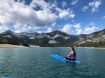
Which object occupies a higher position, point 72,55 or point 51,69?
point 72,55

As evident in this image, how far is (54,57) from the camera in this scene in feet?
198

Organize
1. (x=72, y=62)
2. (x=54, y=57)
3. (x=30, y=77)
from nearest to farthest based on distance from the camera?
(x=30, y=77), (x=72, y=62), (x=54, y=57)

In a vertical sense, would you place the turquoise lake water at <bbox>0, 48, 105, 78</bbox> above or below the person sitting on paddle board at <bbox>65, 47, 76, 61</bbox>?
below

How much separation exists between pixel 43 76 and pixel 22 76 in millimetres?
3468

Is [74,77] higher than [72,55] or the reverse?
the reverse

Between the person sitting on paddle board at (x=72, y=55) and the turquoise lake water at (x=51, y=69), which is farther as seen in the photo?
the person sitting on paddle board at (x=72, y=55)

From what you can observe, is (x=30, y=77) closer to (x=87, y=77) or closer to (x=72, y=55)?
(x=87, y=77)

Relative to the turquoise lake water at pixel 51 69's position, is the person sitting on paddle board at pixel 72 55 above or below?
above

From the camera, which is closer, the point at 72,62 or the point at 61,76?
the point at 61,76

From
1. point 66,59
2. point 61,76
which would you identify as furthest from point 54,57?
point 61,76

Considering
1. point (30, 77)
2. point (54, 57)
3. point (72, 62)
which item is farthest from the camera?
point (54, 57)

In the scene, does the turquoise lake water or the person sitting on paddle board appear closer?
the turquoise lake water

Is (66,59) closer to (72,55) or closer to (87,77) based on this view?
(72,55)

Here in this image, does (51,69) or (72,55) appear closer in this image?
(51,69)
